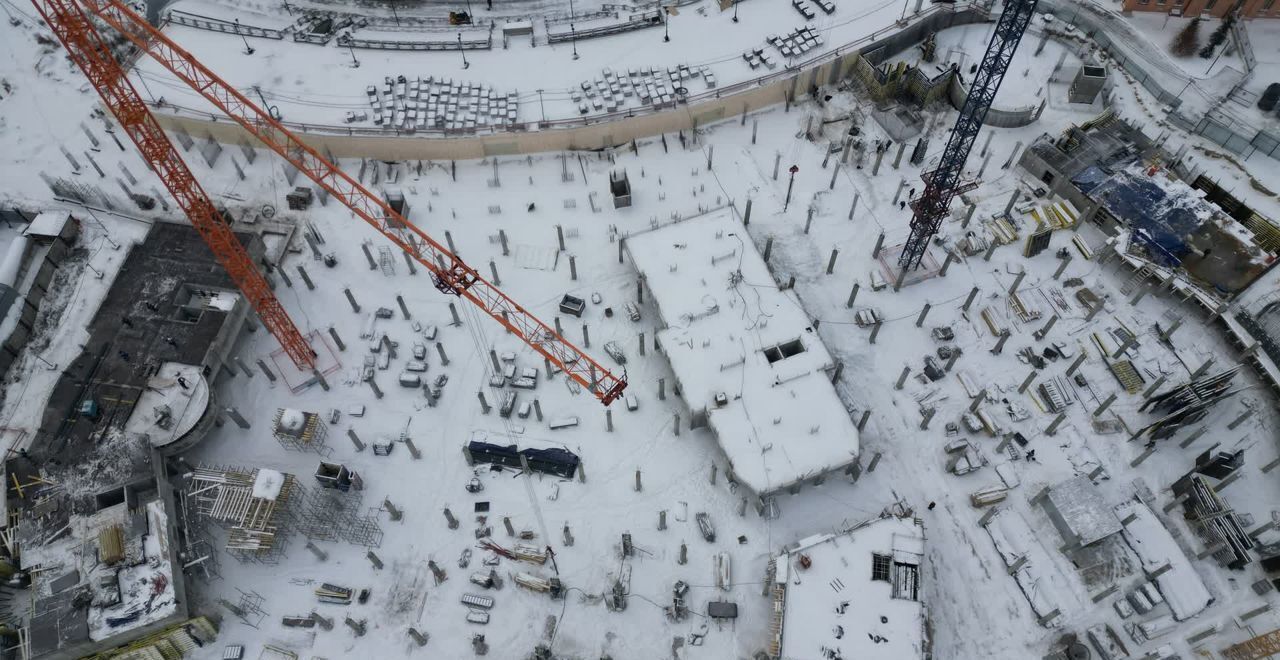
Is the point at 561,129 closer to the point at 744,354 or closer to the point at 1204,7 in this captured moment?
the point at 744,354

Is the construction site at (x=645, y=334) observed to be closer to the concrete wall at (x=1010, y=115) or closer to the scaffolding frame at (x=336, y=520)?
the scaffolding frame at (x=336, y=520)

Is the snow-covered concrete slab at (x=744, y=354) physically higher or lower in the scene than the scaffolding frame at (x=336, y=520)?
higher

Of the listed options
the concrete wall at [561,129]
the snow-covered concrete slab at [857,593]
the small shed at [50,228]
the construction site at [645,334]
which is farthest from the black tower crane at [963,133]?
the small shed at [50,228]

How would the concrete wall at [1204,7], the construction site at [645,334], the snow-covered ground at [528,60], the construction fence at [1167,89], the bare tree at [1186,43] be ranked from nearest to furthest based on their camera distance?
1. the construction site at [645,334]
2. the construction fence at [1167,89]
3. the snow-covered ground at [528,60]
4. the bare tree at [1186,43]
5. the concrete wall at [1204,7]

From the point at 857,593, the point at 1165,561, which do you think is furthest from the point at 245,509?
the point at 1165,561

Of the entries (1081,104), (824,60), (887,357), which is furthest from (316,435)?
(1081,104)

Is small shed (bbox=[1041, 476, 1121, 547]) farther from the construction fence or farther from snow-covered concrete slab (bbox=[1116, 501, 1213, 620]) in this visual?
the construction fence

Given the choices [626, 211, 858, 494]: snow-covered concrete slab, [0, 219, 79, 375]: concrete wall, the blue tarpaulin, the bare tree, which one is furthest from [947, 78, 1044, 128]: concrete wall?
[0, 219, 79, 375]: concrete wall
